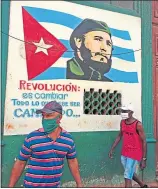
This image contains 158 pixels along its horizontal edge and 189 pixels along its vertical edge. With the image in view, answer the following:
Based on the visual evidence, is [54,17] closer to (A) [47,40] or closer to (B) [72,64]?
(A) [47,40]

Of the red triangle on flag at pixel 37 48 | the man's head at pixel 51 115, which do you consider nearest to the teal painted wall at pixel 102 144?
the red triangle on flag at pixel 37 48

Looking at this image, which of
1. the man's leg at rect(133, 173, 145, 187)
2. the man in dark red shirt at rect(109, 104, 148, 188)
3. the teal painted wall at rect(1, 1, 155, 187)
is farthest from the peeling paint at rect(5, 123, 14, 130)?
the man's leg at rect(133, 173, 145, 187)

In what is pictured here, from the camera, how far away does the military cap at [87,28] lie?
Result: 18.5 feet

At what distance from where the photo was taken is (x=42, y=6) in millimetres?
5312

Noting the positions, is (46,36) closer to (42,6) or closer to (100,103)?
(42,6)

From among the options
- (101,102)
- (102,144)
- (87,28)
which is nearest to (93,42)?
(87,28)

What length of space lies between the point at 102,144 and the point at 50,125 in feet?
8.17

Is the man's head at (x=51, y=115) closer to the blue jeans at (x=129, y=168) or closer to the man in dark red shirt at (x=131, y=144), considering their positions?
the man in dark red shirt at (x=131, y=144)

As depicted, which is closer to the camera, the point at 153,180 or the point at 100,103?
the point at 100,103

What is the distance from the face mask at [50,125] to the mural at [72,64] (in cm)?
147

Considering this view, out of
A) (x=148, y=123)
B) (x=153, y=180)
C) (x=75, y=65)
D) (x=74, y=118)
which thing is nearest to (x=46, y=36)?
(x=75, y=65)

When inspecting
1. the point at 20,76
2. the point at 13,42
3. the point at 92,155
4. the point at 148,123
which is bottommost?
the point at 92,155

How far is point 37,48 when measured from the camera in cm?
523

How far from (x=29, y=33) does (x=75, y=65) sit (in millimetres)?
926
